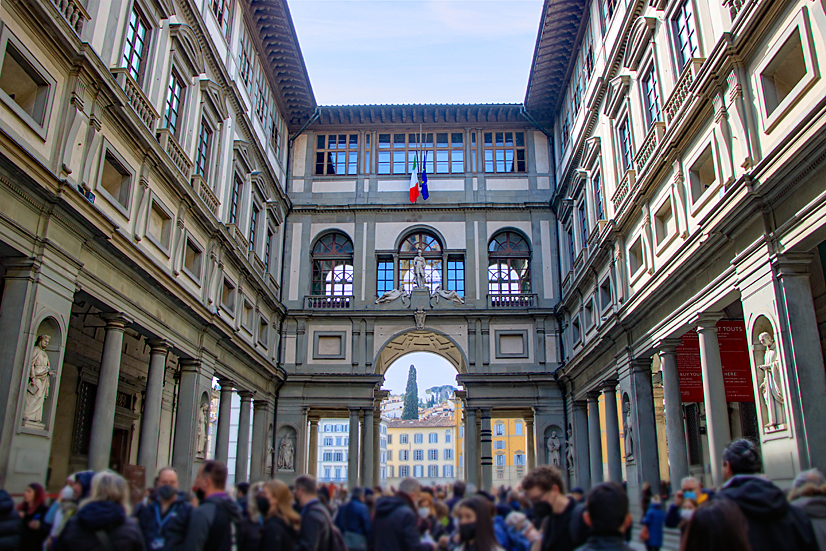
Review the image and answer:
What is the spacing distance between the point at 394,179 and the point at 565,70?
10.4 meters

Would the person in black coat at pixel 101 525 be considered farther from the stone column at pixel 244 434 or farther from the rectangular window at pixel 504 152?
the rectangular window at pixel 504 152

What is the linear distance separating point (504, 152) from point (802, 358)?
2634cm

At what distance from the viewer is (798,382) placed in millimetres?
12430

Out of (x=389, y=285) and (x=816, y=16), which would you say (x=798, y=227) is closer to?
(x=816, y=16)

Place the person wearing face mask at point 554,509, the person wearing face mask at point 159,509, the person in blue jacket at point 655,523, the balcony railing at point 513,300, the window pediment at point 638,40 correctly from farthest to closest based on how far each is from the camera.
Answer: the balcony railing at point 513,300, the window pediment at point 638,40, the person in blue jacket at point 655,523, the person wearing face mask at point 159,509, the person wearing face mask at point 554,509

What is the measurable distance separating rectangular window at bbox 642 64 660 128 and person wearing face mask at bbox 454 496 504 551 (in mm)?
16473

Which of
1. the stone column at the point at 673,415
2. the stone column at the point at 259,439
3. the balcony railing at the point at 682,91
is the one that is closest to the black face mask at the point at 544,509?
the balcony railing at the point at 682,91

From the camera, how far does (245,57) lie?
95.0 feet

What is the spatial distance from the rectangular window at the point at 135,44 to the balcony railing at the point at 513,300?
2058 centimetres

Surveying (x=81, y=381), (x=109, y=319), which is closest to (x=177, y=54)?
(x=109, y=319)

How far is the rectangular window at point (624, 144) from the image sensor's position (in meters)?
23.2

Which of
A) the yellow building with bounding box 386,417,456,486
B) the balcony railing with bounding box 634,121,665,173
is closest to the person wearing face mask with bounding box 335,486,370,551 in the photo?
the balcony railing with bounding box 634,121,665,173

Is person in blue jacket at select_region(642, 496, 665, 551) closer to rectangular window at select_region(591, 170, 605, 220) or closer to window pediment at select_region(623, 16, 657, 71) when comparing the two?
window pediment at select_region(623, 16, 657, 71)

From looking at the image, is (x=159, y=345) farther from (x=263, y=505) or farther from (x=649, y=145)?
(x=649, y=145)
